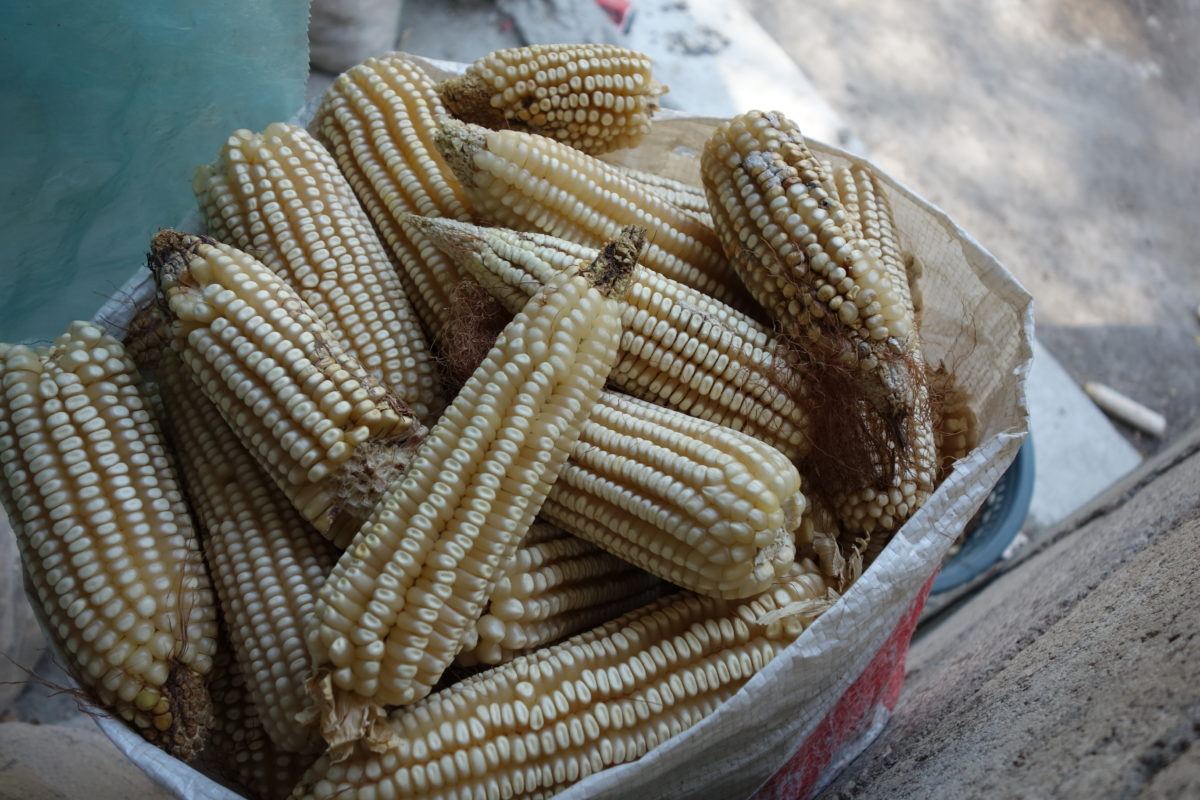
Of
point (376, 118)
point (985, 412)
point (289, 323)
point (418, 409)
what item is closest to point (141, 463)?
point (289, 323)

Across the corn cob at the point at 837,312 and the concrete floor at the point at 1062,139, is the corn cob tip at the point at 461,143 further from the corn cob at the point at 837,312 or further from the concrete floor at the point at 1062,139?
the concrete floor at the point at 1062,139

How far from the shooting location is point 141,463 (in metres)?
1.33

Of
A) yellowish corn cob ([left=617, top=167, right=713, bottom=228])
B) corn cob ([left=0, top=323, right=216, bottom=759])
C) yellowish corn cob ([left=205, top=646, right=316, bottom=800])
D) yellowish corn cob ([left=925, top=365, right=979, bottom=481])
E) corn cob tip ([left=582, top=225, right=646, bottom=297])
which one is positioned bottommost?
yellowish corn cob ([left=205, top=646, right=316, bottom=800])

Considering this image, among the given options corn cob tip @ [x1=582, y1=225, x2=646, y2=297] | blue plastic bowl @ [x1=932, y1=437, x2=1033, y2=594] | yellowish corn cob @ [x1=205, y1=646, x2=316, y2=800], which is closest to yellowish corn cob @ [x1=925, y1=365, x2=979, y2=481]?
corn cob tip @ [x1=582, y1=225, x2=646, y2=297]

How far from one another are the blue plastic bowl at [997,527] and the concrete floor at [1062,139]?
4.09 feet

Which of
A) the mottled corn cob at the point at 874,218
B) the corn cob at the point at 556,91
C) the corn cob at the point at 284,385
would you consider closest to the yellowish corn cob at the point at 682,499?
the corn cob at the point at 284,385

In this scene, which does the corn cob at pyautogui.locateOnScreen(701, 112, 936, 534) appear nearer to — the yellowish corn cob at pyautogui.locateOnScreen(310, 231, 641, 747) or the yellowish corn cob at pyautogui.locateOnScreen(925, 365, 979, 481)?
the yellowish corn cob at pyautogui.locateOnScreen(925, 365, 979, 481)

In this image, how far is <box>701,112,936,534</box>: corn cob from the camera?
4.54 ft

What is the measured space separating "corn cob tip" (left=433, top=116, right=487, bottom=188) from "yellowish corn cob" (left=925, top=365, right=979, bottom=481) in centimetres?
87

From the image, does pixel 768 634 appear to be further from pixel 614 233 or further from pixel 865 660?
pixel 614 233

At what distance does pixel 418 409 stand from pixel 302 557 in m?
0.31

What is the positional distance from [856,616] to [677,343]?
0.49 metres

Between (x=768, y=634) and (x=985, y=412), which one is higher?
(x=985, y=412)

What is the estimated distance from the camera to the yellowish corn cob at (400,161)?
1.60 m
